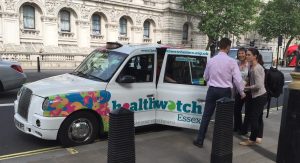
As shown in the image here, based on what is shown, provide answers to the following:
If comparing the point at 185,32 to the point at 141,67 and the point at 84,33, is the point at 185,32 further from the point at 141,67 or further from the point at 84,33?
the point at 141,67

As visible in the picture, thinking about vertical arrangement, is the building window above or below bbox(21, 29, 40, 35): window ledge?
above

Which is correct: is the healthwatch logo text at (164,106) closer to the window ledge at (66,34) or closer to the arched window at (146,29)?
the window ledge at (66,34)

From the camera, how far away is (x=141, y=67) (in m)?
6.41

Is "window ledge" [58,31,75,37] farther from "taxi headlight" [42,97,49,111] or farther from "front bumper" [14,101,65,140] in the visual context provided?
"taxi headlight" [42,97,49,111]

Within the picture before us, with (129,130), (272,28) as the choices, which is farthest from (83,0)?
(129,130)

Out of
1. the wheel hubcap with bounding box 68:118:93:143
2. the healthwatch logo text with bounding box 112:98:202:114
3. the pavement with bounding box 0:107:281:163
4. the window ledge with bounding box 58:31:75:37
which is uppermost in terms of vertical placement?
the window ledge with bounding box 58:31:75:37

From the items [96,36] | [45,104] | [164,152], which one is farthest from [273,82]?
[96,36]

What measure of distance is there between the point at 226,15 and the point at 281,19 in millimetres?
15563

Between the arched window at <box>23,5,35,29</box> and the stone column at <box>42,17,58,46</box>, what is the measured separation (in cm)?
110

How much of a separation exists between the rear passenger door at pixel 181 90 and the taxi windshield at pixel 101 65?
3.18 ft

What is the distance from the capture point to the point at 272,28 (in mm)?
51094

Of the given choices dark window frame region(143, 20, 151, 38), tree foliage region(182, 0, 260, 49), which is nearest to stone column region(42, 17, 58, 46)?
dark window frame region(143, 20, 151, 38)

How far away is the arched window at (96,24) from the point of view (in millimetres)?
38312

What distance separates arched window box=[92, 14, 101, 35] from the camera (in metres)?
38.3
